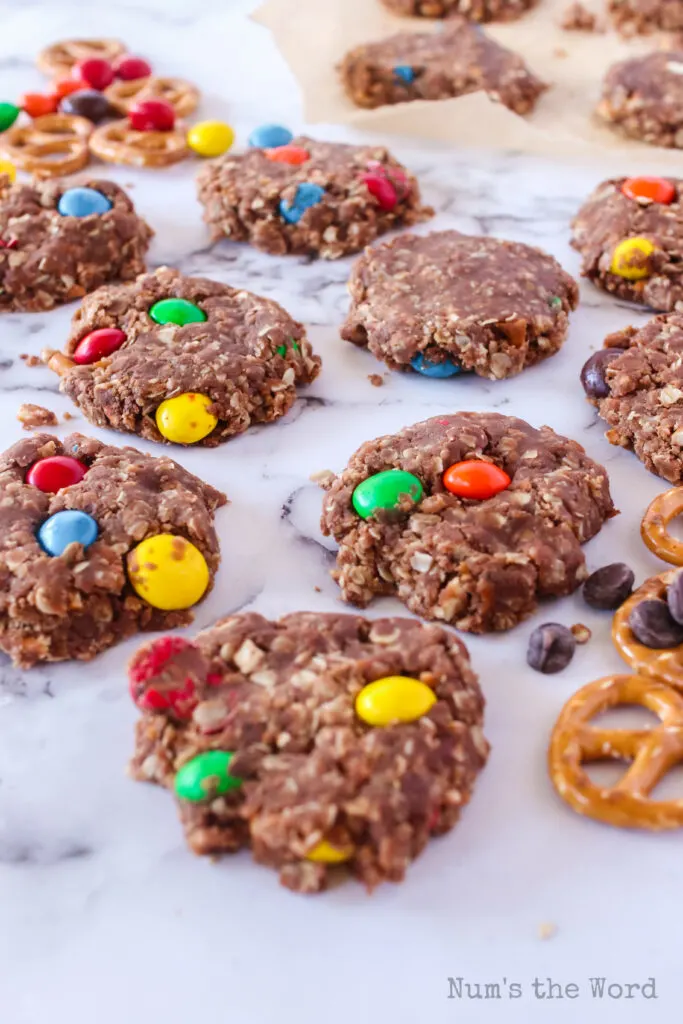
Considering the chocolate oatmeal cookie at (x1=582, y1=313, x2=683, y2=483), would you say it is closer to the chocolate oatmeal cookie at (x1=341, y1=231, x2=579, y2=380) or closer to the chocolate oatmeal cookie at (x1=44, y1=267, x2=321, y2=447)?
the chocolate oatmeal cookie at (x1=341, y1=231, x2=579, y2=380)

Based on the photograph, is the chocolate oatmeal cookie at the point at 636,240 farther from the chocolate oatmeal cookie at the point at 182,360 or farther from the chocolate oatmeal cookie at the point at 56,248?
the chocolate oatmeal cookie at the point at 56,248

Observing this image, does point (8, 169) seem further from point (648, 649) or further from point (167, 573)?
point (648, 649)

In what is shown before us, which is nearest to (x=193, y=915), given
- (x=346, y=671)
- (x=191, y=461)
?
(x=346, y=671)

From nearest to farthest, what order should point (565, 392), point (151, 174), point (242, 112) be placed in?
point (565, 392) → point (151, 174) → point (242, 112)

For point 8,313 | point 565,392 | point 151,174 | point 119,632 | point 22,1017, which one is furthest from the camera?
point 151,174

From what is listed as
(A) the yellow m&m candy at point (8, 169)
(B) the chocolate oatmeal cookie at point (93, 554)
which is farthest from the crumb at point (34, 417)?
(A) the yellow m&m candy at point (8, 169)

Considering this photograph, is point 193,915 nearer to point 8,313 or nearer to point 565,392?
point 565,392
